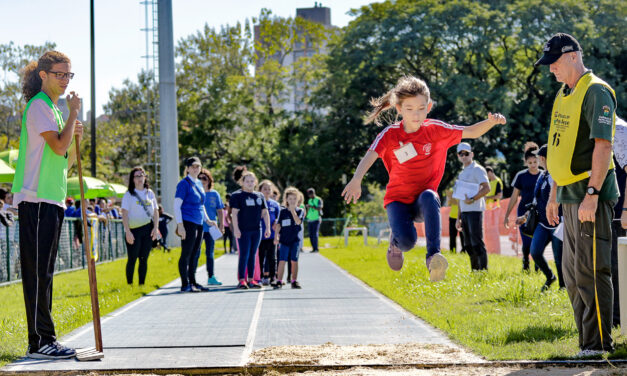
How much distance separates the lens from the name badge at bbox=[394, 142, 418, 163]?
21.0ft

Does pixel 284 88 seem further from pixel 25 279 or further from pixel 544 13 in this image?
pixel 25 279

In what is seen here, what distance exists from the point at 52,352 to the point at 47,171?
1.56m

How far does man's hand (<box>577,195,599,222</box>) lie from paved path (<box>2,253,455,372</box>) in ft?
6.30

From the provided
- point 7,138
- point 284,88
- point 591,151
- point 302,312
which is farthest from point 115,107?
point 591,151

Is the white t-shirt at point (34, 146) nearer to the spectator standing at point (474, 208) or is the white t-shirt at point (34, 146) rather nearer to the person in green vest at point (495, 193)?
the spectator standing at point (474, 208)

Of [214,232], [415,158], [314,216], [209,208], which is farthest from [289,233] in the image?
→ [314,216]

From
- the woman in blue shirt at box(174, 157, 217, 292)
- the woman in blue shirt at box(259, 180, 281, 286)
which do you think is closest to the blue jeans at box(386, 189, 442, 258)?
the woman in blue shirt at box(174, 157, 217, 292)

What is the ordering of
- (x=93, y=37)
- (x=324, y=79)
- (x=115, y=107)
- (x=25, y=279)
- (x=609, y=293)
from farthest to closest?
(x=115, y=107), (x=324, y=79), (x=93, y=37), (x=25, y=279), (x=609, y=293)

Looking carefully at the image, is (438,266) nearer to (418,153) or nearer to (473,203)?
(418,153)

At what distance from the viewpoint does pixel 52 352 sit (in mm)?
6699

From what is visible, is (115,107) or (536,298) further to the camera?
(115,107)

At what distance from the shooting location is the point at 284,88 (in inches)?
2020

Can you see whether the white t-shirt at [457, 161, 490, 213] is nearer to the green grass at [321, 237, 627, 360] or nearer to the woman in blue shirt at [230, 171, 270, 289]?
the green grass at [321, 237, 627, 360]

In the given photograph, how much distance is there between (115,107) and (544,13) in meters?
31.0
